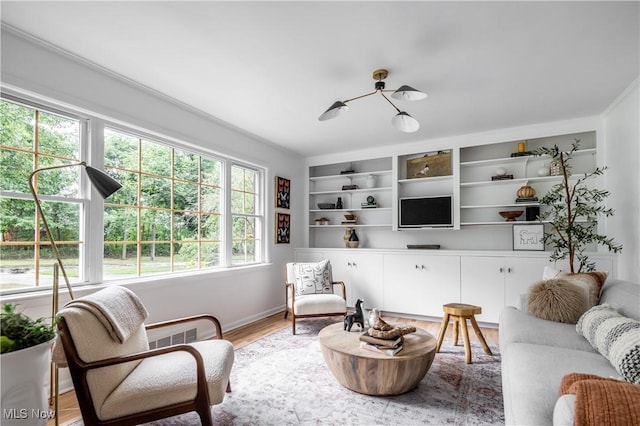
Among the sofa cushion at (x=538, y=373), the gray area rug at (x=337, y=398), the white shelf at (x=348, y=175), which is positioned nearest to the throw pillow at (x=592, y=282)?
the sofa cushion at (x=538, y=373)

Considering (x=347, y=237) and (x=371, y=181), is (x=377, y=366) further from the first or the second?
(x=371, y=181)

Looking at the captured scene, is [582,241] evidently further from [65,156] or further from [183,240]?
[65,156]

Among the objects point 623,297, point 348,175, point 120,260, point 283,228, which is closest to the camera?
point 623,297

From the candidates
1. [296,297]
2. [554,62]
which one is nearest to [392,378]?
[296,297]

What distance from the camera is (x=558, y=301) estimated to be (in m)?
2.42

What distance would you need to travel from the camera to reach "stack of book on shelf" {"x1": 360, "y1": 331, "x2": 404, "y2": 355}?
2.21 metres

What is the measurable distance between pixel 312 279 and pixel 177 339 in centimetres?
164

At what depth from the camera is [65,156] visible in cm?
251

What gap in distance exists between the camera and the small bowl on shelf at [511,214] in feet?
13.3

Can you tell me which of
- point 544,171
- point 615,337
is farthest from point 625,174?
point 615,337

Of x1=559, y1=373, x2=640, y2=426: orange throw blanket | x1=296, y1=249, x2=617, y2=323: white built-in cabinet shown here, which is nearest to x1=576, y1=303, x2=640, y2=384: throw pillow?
x1=559, y1=373, x2=640, y2=426: orange throw blanket

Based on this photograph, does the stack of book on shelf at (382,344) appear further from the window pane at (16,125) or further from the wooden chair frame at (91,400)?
the window pane at (16,125)

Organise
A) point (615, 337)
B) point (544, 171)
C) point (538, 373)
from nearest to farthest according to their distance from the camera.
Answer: point (538, 373), point (615, 337), point (544, 171)

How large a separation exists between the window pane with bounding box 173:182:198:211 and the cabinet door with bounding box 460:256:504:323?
337 cm
